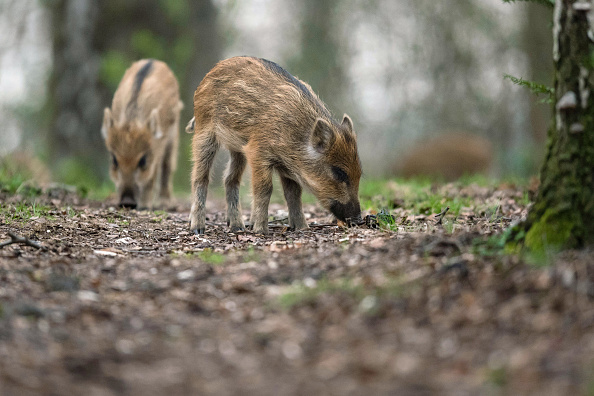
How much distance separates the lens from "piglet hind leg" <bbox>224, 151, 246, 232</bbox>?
681 cm

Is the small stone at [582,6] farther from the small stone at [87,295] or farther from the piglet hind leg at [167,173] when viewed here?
the piglet hind leg at [167,173]

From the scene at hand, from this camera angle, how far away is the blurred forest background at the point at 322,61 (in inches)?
510

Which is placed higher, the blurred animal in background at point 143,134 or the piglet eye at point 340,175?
the blurred animal in background at point 143,134

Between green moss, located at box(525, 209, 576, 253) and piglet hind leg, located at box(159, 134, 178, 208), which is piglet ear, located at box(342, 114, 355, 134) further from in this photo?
piglet hind leg, located at box(159, 134, 178, 208)

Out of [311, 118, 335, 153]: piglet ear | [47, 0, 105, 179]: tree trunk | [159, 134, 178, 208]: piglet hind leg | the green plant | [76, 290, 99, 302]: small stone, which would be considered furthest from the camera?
[47, 0, 105, 179]: tree trunk

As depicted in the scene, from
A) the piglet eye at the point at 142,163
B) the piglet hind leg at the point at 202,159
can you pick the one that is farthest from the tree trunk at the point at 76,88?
the piglet hind leg at the point at 202,159

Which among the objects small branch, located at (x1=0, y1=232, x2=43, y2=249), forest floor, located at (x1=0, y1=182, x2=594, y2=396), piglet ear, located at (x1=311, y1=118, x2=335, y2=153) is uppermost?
piglet ear, located at (x1=311, y1=118, x2=335, y2=153)

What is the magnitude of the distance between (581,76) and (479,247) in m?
1.20

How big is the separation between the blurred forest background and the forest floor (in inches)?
293

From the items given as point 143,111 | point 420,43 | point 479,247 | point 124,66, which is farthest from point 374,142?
point 479,247

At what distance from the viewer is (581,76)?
369cm

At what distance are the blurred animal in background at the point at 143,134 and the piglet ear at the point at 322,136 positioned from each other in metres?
3.47

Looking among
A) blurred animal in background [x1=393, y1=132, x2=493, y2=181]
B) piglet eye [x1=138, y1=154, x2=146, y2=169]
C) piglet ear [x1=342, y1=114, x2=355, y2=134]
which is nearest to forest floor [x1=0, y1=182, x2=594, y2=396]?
piglet ear [x1=342, y1=114, x2=355, y2=134]

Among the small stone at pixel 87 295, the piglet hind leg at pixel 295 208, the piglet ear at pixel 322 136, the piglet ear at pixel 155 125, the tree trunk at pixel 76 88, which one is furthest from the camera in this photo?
the tree trunk at pixel 76 88
